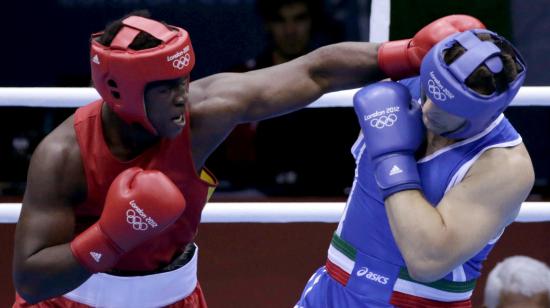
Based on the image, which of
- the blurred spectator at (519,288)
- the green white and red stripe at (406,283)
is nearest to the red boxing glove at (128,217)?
the green white and red stripe at (406,283)

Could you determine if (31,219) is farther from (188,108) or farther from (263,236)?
(263,236)

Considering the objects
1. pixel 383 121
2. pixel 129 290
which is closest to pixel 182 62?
pixel 383 121

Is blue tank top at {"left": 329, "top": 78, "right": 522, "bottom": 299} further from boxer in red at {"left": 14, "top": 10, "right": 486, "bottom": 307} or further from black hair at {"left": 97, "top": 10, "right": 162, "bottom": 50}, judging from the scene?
black hair at {"left": 97, "top": 10, "right": 162, "bottom": 50}

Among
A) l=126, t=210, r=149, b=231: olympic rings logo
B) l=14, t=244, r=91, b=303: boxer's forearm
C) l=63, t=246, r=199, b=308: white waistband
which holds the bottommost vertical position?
l=63, t=246, r=199, b=308: white waistband

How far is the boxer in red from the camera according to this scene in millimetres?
2295

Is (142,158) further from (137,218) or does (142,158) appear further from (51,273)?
(51,273)

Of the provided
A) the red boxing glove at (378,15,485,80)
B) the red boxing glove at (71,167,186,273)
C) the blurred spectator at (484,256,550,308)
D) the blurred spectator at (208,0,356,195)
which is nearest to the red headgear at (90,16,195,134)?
the red boxing glove at (71,167,186,273)

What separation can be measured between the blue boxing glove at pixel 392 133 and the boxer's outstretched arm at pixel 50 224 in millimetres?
598

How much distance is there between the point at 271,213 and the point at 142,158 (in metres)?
0.65

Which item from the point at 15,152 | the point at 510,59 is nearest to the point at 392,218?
the point at 510,59

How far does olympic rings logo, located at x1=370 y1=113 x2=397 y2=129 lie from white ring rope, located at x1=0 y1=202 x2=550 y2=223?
0.73 m

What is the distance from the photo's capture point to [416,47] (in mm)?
2439

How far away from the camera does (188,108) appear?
2443 mm

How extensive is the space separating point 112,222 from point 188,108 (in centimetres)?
30
